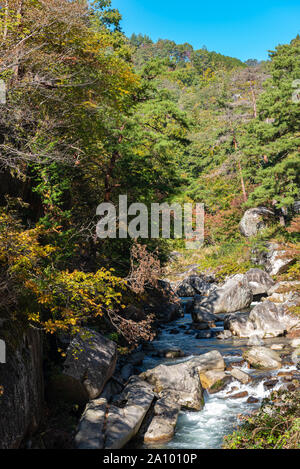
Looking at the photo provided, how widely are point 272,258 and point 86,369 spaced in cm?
1551

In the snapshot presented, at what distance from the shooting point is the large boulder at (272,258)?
19.1 metres

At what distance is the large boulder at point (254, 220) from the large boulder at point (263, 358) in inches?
595

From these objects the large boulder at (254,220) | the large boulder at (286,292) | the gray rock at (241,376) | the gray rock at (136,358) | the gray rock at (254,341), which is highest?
the large boulder at (254,220)

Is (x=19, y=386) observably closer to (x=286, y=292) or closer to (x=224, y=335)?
(x=224, y=335)

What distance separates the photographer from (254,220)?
2484cm

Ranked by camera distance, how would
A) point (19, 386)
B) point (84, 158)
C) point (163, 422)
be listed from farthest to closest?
point (84, 158)
point (163, 422)
point (19, 386)

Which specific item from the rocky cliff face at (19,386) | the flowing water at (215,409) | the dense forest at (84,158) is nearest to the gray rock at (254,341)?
the flowing water at (215,409)

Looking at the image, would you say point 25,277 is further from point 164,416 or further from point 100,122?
point 100,122

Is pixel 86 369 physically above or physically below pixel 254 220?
below

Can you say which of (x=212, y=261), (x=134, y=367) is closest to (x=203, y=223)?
(x=212, y=261)

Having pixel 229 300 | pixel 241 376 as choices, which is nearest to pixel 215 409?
pixel 241 376

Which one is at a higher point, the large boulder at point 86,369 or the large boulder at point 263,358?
the large boulder at point 86,369

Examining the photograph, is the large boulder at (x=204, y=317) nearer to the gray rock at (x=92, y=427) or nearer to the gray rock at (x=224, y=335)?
the gray rock at (x=224, y=335)

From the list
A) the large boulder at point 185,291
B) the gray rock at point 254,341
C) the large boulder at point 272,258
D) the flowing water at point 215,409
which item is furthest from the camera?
the large boulder at point 185,291
